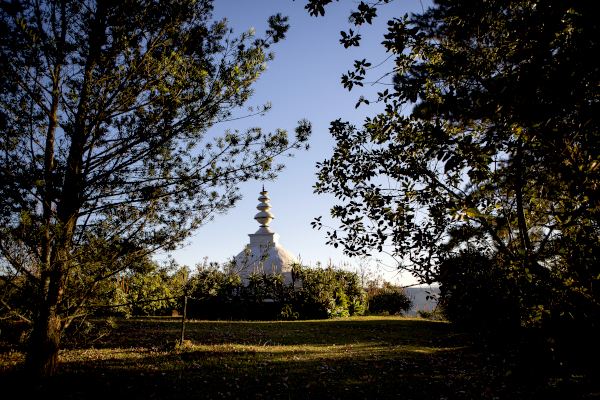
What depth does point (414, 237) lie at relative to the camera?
16.6 ft

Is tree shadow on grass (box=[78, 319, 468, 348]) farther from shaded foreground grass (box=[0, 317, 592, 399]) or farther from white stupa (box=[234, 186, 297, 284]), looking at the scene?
white stupa (box=[234, 186, 297, 284])

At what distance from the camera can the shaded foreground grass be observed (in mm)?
7148

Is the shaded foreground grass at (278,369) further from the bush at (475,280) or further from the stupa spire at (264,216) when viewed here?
the stupa spire at (264,216)

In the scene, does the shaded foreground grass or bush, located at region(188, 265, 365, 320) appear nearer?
the shaded foreground grass

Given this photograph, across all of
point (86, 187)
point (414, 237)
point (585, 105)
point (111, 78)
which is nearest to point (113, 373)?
point (86, 187)

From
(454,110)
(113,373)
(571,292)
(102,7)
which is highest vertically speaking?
(102,7)

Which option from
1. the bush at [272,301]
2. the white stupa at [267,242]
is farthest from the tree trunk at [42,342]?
the white stupa at [267,242]

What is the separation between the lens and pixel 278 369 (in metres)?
9.00

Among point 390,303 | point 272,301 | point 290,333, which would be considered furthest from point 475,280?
point 390,303

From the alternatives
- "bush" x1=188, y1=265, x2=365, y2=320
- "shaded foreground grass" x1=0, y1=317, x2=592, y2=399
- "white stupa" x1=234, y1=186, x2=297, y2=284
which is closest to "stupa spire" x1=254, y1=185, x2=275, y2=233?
"white stupa" x1=234, y1=186, x2=297, y2=284

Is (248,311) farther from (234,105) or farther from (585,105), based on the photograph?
(585,105)

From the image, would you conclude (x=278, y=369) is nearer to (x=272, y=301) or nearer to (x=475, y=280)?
(x=475, y=280)

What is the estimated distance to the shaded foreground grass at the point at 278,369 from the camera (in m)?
7.15

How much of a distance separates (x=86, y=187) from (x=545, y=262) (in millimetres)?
7459
